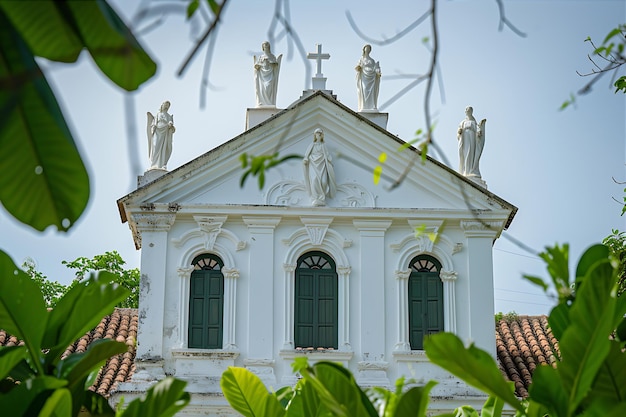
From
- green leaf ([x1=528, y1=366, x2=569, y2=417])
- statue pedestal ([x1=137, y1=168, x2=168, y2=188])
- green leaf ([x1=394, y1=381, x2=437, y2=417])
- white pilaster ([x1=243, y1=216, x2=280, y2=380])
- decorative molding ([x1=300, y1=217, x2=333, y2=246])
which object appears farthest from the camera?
statue pedestal ([x1=137, y1=168, x2=168, y2=188])

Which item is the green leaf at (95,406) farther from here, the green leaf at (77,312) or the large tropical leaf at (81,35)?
the large tropical leaf at (81,35)

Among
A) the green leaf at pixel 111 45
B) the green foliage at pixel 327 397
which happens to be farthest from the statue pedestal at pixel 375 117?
the green leaf at pixel 111 45

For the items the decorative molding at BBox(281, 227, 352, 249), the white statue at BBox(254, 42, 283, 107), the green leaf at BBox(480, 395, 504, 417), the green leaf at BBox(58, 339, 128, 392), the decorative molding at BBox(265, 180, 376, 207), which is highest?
the white statue at BBox(254, 42, 283, 107)

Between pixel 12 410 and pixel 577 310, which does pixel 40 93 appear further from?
pixel 577 310

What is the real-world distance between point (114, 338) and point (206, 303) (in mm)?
2572

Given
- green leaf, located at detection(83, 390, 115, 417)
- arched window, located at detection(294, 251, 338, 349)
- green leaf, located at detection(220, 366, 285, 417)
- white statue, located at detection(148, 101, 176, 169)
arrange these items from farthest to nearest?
white statue, located at detection(148, 101, 176, 169)
arched window, located at detection(294, 251, 338, 349)
green leaf, located at detection(220, 366, 285, 417)
green leaf, located at detection(83, 390, 115, 417)

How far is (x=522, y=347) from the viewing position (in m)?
20.7

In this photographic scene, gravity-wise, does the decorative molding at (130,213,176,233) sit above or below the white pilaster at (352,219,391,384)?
above

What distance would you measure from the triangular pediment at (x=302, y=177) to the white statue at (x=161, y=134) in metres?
0.85

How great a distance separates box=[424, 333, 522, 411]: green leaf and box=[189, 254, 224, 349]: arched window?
42.7ft

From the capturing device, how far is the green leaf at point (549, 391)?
505 cm

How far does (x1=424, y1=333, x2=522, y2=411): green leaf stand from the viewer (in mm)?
4930

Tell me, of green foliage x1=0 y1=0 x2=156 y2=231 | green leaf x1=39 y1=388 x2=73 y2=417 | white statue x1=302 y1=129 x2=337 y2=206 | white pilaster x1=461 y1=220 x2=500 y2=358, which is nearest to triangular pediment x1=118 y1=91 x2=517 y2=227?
white statue x1=302 y1=129 x2=337 y2=206

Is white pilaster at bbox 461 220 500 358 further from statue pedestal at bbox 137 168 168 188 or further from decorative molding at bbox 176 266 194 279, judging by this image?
statue pedestal at bbox 137 168 168 188
